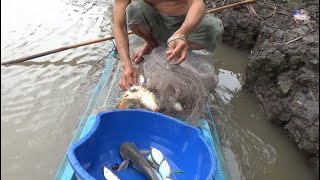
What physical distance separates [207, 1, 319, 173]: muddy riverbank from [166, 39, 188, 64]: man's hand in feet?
3.16

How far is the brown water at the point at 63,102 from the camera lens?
3.24 meters

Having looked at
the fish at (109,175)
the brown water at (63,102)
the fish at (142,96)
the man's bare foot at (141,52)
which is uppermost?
the fish at (142,96)

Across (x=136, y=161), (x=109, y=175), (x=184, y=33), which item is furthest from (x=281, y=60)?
(x=109, y=175)

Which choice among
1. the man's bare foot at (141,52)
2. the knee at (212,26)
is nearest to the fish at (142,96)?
the man's bare foot at (141,52)

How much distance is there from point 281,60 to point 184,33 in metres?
1.23

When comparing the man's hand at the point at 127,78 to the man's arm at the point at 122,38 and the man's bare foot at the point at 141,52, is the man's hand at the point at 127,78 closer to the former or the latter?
the man's arm at the point at 122,38

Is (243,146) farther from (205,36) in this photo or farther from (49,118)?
(49,118)

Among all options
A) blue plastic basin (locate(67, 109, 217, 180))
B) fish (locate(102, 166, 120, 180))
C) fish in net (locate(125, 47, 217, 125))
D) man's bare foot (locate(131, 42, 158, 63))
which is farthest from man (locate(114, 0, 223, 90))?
fish (locate(102, 166, 120, 180))

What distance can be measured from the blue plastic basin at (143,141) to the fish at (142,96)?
0.49ft

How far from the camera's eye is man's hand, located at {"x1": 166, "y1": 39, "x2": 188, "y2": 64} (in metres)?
3.00

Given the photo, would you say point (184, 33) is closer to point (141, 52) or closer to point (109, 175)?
point (141, 52)

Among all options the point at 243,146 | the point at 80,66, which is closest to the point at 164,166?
the point at 243,146

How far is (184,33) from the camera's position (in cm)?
322

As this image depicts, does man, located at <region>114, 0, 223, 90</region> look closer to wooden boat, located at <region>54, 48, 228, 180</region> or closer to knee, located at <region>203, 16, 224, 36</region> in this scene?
knee, located at <region>203, 16, 224, 36</region>
